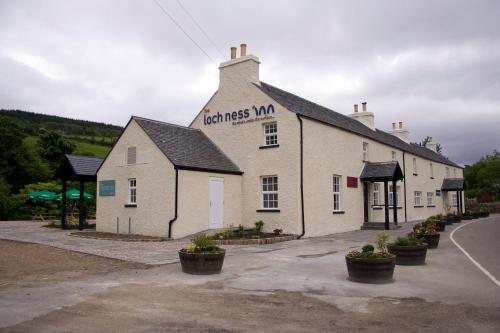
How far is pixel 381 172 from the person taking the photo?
2405 cm

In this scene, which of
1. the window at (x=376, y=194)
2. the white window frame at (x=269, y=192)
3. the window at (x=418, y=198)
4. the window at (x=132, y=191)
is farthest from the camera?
the window at (x=418, y=198)

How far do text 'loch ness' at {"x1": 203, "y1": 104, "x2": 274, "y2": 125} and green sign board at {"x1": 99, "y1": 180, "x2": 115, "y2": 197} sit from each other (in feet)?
19.6

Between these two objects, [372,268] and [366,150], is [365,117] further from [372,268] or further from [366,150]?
[372,268]

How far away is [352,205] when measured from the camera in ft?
77.4

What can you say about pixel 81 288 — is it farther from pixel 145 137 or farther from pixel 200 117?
pixel 200 117

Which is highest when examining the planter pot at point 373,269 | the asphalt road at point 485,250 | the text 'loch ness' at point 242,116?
the text 'loch ness' at point 242,116

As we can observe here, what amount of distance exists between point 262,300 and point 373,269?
2807mm

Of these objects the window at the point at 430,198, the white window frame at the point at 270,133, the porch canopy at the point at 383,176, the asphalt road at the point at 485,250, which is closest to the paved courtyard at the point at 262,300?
the asphalt road at the point at 485,250

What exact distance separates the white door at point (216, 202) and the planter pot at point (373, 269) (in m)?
10.9

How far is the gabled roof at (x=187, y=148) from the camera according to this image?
1864 cm

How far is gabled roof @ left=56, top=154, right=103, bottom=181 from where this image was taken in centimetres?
2241

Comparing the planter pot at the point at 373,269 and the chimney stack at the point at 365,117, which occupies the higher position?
the chimney stack at the point at 365,117

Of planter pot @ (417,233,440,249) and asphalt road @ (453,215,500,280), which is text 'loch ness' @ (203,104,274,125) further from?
asphalt road @ (453,215,500,280)

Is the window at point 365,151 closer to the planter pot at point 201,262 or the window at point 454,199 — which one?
the planter pot at point 201,262
